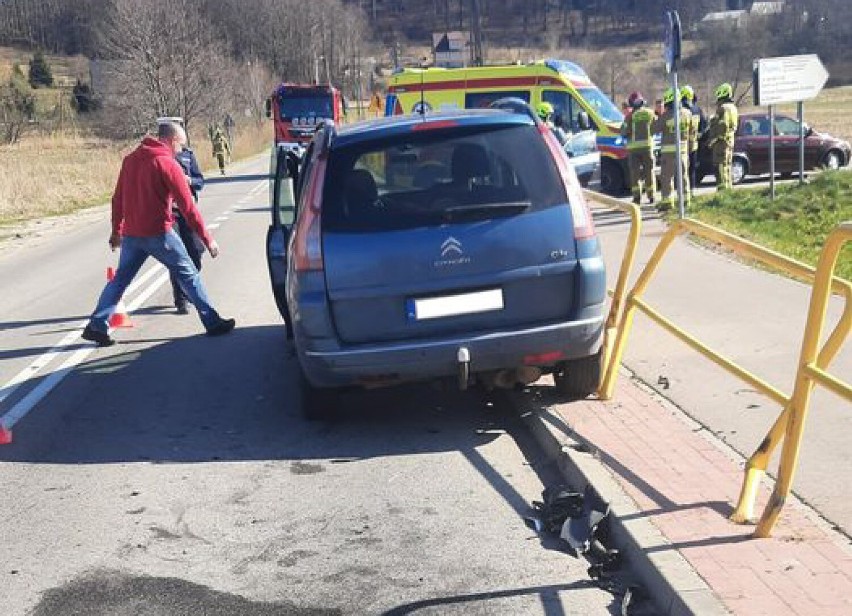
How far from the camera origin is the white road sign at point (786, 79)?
16.6m

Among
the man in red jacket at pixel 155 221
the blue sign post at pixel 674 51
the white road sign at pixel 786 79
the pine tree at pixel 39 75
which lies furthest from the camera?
the pine tree at pixel 39 75

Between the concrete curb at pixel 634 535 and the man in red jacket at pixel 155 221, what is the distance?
4.53 m

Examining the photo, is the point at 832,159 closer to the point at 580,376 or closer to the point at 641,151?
the point at 641,151

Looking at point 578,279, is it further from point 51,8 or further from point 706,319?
point 51,8

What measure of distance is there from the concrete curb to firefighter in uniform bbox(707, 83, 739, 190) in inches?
525

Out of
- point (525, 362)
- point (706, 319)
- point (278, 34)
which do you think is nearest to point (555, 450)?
point (525, 362)

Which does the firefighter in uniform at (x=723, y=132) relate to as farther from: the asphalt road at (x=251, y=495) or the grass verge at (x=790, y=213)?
the asphalt road at (x=251, y=495)

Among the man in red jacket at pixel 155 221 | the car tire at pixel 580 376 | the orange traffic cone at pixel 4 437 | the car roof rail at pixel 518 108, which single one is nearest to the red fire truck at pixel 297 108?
the man in red jacket at pixel 155 221

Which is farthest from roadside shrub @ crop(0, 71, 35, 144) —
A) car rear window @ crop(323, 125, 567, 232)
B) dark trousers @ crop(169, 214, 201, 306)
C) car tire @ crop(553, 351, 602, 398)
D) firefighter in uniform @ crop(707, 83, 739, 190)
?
car tire @ crop(553, 351, 602, 398)

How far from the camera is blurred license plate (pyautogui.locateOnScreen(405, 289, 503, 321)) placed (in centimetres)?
629

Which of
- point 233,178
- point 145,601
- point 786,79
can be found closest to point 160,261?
point 145,601

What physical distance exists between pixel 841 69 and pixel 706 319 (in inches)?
2899

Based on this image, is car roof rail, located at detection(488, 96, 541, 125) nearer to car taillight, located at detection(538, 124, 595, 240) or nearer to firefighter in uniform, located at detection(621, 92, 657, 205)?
car taillight, located at detection(538, 124, 595, 240)

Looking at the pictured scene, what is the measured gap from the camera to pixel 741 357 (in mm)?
7629
